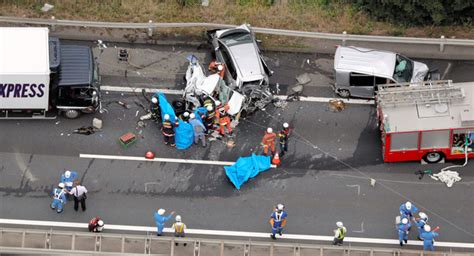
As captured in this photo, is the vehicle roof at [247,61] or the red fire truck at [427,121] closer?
the red fire truck at [427,121]

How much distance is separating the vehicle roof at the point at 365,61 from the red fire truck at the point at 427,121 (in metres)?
1.72

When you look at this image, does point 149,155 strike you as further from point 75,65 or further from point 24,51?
point 24,51

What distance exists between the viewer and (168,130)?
110 feet

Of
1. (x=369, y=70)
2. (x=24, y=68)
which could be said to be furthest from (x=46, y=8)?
(x=369, y=70)

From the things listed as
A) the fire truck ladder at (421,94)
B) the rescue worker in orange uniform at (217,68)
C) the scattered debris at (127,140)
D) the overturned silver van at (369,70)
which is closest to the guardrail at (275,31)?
the overturned silver van at (369,70)

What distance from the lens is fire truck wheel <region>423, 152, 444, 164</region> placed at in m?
33.5

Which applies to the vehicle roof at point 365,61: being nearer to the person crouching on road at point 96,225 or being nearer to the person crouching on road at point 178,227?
the person crouching on road at point 178,227

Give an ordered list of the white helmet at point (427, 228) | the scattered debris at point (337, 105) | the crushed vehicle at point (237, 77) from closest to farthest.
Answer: the white helmet at point (427, 228), the crushed vehicle at point (237, 77), the scattered debris at point (337, 105)

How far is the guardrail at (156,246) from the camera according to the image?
98.8 feet

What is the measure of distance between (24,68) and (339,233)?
1272 centimetres

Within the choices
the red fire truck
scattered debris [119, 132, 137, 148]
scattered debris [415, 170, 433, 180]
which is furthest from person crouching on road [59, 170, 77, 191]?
scattered debris [415, 170, 433, 180]

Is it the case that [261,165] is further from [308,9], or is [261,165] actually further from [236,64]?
[308,9]

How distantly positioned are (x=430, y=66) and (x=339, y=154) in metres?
6.09

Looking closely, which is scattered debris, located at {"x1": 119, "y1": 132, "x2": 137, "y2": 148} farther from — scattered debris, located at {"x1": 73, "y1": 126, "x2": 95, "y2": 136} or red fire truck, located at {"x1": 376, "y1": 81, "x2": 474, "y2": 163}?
red fire truck, located at {"x1": 376, "y1": 81, "x2": 474, "y2": 163}
